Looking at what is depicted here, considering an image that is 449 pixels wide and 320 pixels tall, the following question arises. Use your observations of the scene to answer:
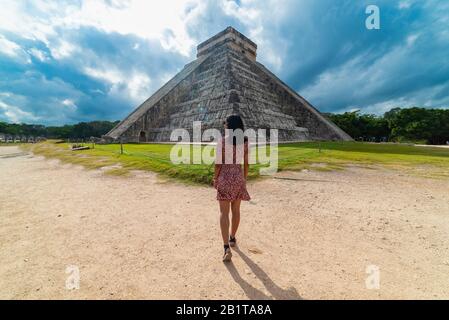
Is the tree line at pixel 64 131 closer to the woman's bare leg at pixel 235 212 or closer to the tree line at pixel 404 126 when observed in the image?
the woman's bare leg at pixel 235 212

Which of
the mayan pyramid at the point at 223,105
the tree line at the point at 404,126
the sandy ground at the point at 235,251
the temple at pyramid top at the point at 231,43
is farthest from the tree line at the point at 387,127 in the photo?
the sandy ground at the point at 235,251

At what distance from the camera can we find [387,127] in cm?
5300

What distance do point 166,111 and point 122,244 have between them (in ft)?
78.9

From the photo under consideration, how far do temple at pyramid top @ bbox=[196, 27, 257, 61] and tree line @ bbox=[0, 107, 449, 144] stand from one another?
3283 cm

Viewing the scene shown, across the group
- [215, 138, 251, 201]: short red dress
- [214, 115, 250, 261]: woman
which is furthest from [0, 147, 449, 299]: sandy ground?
[215, 138, 251, 201]: short red dress

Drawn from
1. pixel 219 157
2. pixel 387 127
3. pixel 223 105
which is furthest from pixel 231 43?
pixel 387 127

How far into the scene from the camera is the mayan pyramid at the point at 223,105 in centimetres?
1973

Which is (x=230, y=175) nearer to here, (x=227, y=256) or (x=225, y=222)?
(x=225, y=222)

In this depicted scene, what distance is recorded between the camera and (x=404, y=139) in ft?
150

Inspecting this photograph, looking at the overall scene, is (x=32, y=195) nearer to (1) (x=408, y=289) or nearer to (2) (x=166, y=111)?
(1) (x=408, y=289)

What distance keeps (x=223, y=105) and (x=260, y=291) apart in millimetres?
18189

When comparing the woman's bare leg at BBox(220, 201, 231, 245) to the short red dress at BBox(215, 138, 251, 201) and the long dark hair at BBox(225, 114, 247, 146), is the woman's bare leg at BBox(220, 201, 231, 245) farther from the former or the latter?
the long dark hair at BBox(225, 114, 247, 146)

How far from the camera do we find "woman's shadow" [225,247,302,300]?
2.15 meters
